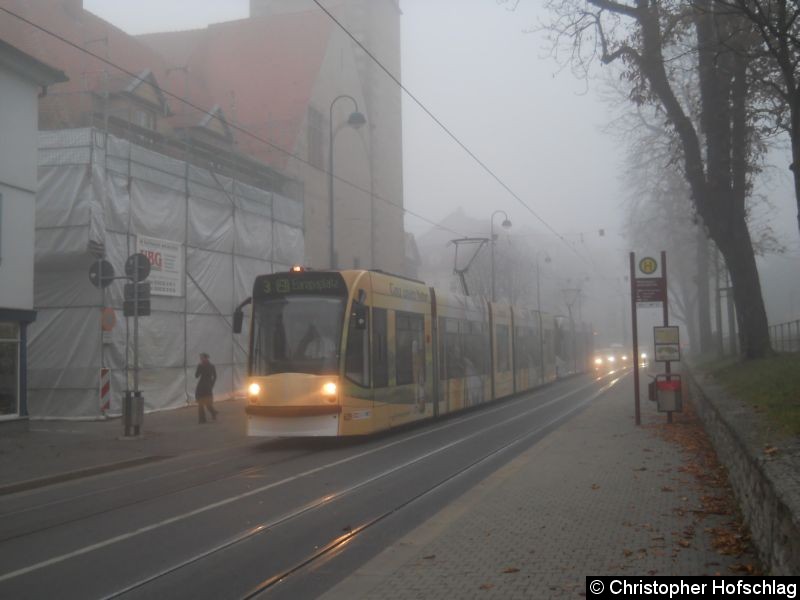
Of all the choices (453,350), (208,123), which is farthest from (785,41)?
(208,123)

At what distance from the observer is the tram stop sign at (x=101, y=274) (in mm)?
17406

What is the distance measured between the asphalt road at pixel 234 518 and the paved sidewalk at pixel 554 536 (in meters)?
0.51

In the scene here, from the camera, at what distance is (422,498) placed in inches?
382

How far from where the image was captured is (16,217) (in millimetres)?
18750

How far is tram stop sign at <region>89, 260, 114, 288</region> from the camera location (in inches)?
685

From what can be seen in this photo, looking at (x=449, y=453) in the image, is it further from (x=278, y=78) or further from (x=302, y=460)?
(x=278, y=78)

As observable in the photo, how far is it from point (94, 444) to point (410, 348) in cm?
666

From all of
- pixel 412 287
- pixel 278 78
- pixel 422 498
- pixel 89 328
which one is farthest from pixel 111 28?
pixel 422 498

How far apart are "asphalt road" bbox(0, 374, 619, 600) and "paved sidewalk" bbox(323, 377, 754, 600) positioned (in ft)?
1.68

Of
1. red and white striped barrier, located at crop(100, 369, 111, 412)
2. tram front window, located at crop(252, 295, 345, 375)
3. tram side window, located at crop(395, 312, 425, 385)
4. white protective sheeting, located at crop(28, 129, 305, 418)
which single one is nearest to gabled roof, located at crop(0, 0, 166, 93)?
white protective sheeting, located at crop(28, 129, 305, 418)

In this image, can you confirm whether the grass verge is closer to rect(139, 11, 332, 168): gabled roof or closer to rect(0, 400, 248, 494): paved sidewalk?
rect(0, 400, 248, 494): paved sidewalk

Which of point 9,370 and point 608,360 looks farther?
point 608,360

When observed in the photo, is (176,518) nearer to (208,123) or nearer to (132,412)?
(132,412)

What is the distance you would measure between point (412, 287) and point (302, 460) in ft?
19.1
